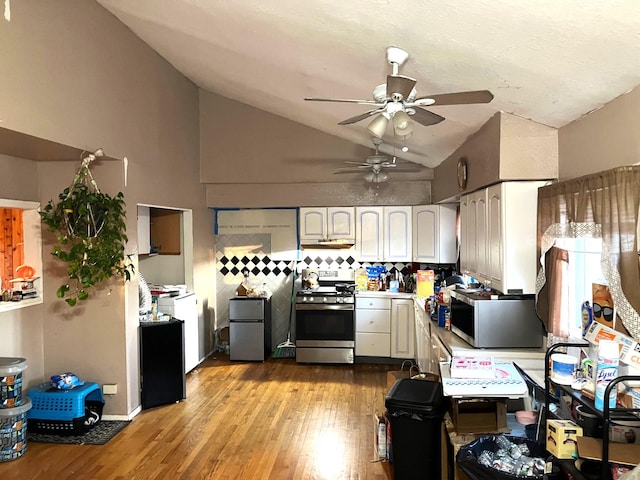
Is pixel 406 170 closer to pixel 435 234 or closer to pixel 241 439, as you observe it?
pixel 435 234

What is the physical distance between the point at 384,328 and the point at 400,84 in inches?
165

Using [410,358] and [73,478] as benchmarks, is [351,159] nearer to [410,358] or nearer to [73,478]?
[410,358]

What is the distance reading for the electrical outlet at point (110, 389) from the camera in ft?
14.1

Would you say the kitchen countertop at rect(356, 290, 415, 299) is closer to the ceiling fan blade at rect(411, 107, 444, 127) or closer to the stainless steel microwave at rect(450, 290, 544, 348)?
the stainless steel microwave at rect(450, 290, 544, 348)

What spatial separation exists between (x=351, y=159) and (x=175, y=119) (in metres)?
2.18

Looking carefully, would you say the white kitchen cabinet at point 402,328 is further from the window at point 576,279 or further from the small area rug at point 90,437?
the small area rug at point 90,437

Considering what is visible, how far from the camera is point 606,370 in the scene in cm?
200

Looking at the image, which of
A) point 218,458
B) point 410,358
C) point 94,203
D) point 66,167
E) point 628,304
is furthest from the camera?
point 410,358

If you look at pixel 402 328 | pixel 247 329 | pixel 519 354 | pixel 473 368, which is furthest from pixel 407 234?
pixel 473 368

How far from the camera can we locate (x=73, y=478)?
3.31 m

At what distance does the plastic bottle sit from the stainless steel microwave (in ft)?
4.40

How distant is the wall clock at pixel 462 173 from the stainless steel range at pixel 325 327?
2.21 m

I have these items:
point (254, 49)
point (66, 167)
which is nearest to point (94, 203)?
point (66, 167)

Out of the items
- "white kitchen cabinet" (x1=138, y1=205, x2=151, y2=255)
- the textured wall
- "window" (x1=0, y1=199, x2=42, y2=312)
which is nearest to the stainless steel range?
"white kitchen cabinet" (x1=138, y1=205, x2=151, y2=255)
